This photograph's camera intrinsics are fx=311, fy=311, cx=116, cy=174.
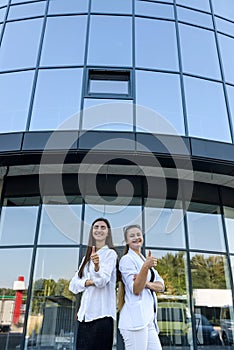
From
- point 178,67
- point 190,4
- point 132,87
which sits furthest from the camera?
point 190,4

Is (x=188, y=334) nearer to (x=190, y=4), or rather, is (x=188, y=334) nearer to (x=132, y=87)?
(x=132, y=87)

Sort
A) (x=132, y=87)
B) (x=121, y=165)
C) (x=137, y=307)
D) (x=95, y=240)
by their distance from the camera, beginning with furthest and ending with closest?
(x=132, y=87)
(x=121, y=165)
(x=95, y=240)
(x=137, y=307)

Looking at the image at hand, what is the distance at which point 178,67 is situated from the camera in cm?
812

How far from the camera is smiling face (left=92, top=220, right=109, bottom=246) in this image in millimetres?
2680

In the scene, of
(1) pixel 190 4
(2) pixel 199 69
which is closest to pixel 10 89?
(2) pixel 199 69

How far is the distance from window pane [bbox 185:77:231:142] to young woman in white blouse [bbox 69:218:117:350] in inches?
196

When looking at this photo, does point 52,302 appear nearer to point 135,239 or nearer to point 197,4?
point 135,239

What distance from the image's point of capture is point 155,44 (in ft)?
27.6

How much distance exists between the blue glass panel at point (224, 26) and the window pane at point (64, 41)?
4.08m

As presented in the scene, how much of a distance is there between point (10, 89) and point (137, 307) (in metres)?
6.79

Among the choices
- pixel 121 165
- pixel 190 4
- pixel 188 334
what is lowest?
pixel 188 334

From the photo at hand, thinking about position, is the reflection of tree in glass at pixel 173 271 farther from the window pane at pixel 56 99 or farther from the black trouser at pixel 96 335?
the black trouser at pixel 96 335

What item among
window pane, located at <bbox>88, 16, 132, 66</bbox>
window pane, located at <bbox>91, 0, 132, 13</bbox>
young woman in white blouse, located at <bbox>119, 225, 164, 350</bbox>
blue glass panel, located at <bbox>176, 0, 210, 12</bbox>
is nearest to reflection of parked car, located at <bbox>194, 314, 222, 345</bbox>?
young woman in white blouse, located at <bbox>119, 225, 164, 350</bbox>

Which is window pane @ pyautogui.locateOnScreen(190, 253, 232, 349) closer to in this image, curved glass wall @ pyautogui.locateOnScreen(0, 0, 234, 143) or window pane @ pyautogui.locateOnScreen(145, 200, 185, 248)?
window pane @ pyautogui.locateOnScreen(145, 200, 185, 248)
